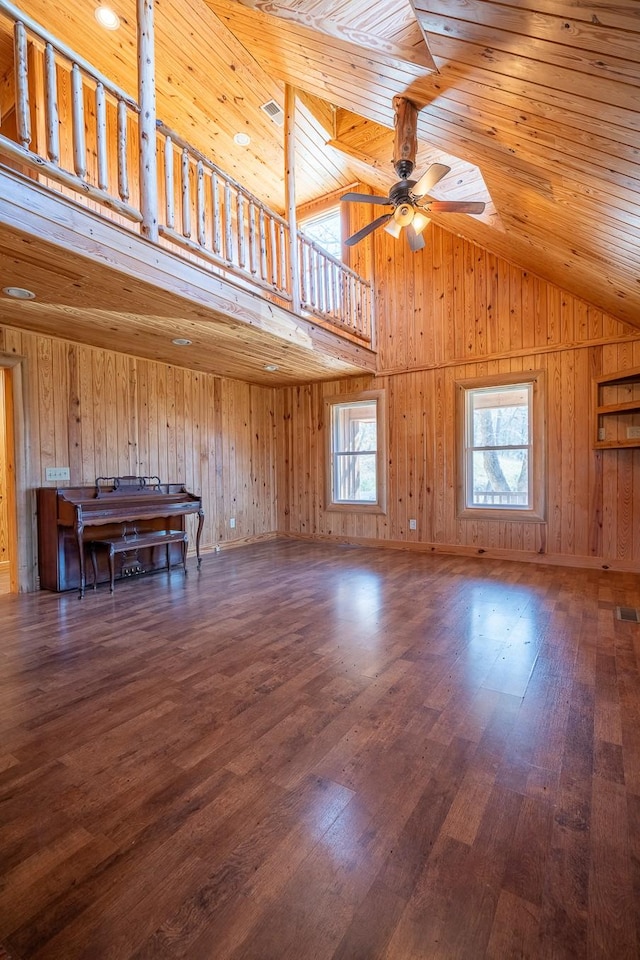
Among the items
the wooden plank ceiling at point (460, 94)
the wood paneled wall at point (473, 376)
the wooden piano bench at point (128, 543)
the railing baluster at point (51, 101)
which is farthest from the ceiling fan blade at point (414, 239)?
the wooden piano bench at point (128, 543)

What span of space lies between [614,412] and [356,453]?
10.4ft

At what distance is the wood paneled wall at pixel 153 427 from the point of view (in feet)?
13.3

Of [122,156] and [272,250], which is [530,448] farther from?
[122,156]

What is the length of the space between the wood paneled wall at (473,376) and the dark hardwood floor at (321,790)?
78.1 inches

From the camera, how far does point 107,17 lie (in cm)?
373

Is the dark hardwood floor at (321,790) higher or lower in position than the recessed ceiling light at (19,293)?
lower

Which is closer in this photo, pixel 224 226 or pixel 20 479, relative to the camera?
pixel 224 226

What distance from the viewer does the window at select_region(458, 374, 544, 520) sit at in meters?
4.82

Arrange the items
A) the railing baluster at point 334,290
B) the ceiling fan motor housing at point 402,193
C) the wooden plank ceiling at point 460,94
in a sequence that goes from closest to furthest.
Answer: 1. the wooden plank ceiling at point 460,94
2. the ceiling fan motor housing at point 402,193
3. the railing baluster at point 334,290

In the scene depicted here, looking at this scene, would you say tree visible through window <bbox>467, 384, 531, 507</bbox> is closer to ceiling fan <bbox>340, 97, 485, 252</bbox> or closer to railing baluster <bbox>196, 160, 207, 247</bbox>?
ceiling fan <bbox>340, 97, 485, 252</bbox>

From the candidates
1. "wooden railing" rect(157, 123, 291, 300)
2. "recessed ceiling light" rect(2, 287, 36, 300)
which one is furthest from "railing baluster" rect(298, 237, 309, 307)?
"recessed ceiling light" rect(2, 287, 36, 300)

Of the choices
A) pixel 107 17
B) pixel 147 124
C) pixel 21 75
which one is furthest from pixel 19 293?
pixel 107 17

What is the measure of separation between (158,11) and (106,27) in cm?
58

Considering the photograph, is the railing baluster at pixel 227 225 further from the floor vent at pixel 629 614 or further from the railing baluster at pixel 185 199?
the floor vent at pixel 629 614
